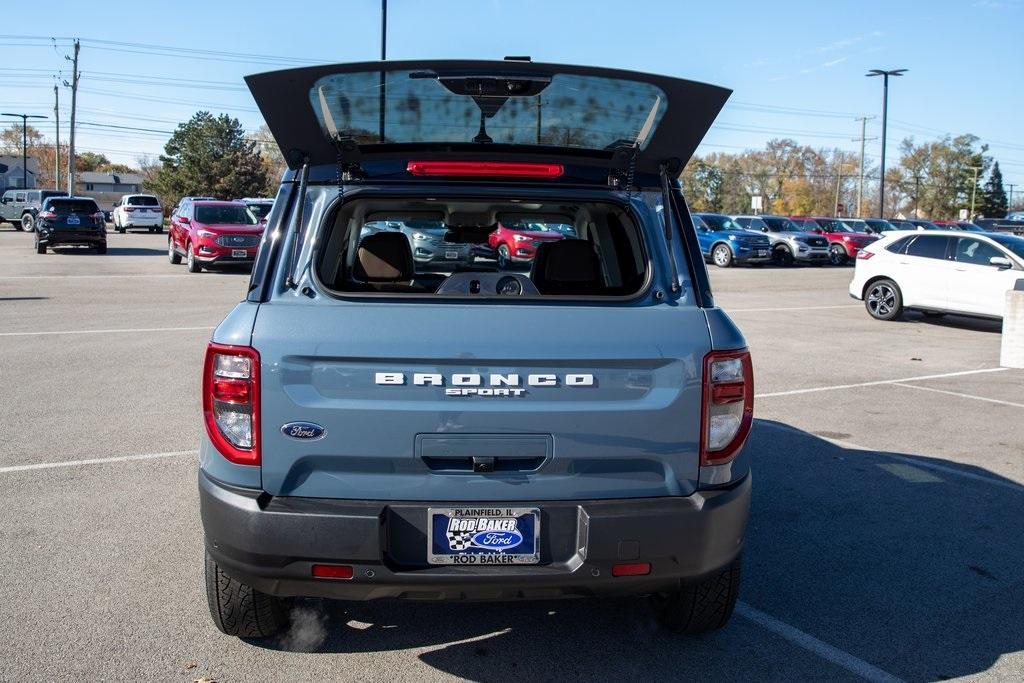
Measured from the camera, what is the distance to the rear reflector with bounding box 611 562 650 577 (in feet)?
10.0

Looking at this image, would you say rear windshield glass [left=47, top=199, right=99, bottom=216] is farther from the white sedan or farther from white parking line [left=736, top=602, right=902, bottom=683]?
white parking line [left=736, top=602, right=902, bottom=683]

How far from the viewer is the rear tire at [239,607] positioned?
11.3 ft

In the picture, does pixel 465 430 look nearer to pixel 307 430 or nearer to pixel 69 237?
pixel 307 430

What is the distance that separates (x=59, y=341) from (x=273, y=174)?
351 feet

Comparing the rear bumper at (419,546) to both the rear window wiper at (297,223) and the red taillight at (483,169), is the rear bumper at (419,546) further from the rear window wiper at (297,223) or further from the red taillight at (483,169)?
the red taillight at (483,169)

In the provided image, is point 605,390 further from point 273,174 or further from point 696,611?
point 273,174

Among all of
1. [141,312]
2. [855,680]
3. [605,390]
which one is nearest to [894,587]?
[855,680]

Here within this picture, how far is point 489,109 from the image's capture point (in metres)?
3.51

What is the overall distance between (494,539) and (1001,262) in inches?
552

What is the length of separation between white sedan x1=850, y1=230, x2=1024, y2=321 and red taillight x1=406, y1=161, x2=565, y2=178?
42.8 ft

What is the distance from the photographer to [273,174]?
11400 centimetres

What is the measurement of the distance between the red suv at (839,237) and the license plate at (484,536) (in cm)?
3332

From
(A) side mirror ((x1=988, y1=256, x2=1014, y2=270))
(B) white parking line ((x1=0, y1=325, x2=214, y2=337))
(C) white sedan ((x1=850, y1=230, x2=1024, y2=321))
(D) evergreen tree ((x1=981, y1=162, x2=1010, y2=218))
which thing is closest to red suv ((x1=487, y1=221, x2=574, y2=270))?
(B) white parking line ((x1=0, y1=325, x2=214, y2=337))

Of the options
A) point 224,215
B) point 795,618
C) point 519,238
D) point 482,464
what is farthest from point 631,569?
point 224,215
